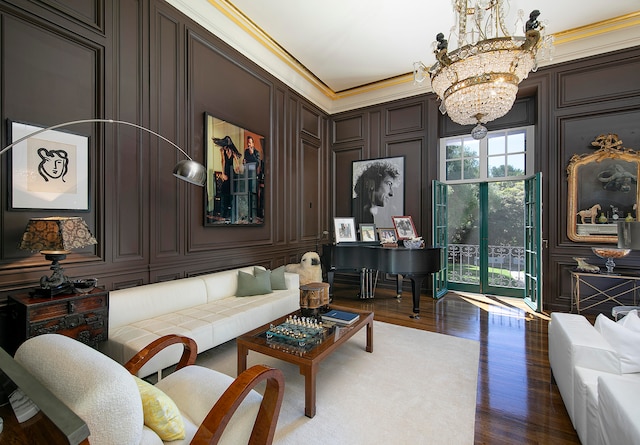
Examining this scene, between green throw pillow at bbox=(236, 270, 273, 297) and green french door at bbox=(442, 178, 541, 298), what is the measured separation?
3.63m

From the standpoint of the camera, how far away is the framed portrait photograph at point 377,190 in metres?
5.70

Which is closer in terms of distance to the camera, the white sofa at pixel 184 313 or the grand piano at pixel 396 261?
the white sofa at pixel 184 313

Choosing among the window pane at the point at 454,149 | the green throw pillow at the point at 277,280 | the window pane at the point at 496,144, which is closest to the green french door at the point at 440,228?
the window pane at the point at 454,149

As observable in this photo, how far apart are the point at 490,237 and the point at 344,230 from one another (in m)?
2.68

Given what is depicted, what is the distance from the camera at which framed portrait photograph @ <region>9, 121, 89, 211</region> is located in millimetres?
2209

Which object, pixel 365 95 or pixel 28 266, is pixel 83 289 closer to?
pixel 28 266

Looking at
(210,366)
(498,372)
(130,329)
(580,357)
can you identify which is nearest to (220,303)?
(210,366)

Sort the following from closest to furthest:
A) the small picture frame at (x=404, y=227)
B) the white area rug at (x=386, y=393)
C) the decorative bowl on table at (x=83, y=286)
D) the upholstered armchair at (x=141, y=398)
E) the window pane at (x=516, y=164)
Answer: the upholstered armchair at (x=141, y=398)
the white area rug at (x=386, y=393)
the decorative bowl on table at (x=83, y=286)
the small picture frame at (x=404, y=227)
the window pane at (x=516, y=164)

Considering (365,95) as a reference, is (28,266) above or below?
below

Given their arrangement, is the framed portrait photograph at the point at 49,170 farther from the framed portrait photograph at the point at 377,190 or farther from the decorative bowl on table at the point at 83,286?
the framed portrait photograph at the point at 377,190

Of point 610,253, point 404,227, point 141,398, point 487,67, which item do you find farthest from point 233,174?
point 610,253

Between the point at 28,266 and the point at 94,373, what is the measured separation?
2059 millimetres

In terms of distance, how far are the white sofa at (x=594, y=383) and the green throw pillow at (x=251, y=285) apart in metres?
2.84

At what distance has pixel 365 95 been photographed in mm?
6027
